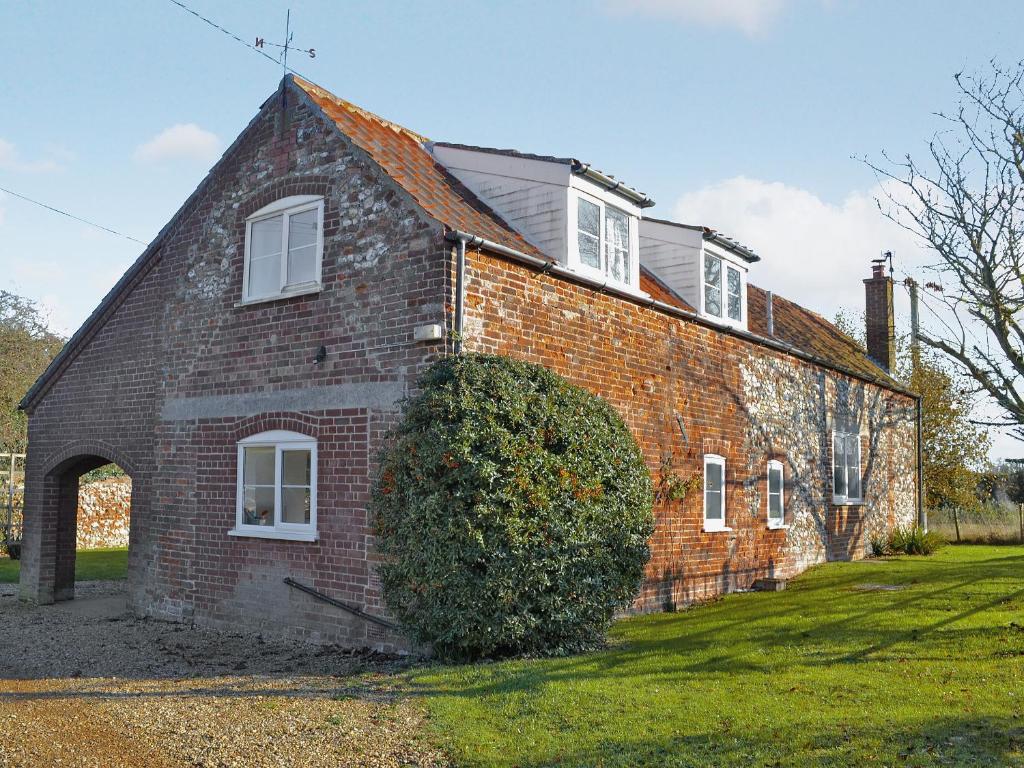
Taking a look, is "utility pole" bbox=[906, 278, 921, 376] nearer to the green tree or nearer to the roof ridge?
the roof ridge

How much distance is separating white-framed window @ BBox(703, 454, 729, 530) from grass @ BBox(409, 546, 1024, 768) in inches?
94.9

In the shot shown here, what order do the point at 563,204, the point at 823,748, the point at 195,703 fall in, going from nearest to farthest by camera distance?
the point at 823,748 < the point at 195,703 < the point at 563,204

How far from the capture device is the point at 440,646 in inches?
373

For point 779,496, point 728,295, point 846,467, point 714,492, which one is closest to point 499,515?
point 714,492

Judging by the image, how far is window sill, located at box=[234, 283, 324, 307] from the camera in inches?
462

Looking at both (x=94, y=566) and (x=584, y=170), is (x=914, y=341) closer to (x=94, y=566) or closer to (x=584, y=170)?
(x=584, y=170)

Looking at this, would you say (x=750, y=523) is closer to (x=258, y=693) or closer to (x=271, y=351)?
(x=271, y=351)

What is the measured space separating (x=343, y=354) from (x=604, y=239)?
426 cm

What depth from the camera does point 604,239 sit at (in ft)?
42.7

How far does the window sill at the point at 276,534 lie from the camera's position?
11281 mm

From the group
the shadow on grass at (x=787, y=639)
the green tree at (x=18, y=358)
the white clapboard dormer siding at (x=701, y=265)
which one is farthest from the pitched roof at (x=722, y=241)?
the green tree at (x=18, y=358)

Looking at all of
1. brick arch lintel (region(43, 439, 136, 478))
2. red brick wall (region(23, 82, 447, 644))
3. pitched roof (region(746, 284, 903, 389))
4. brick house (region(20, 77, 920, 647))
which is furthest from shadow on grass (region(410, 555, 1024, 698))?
brick arch lintel (region(43, 439, 136, 478))

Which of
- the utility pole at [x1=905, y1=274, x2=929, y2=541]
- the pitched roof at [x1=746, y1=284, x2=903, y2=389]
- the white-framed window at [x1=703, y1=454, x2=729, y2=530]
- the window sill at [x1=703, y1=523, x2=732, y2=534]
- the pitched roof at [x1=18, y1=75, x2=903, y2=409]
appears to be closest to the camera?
the pitched roof at [x1=18, y1=75, x2=903, y2=409]

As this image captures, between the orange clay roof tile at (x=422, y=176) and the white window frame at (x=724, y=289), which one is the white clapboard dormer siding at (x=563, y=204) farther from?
the white window frame at (x=724, y=289)
